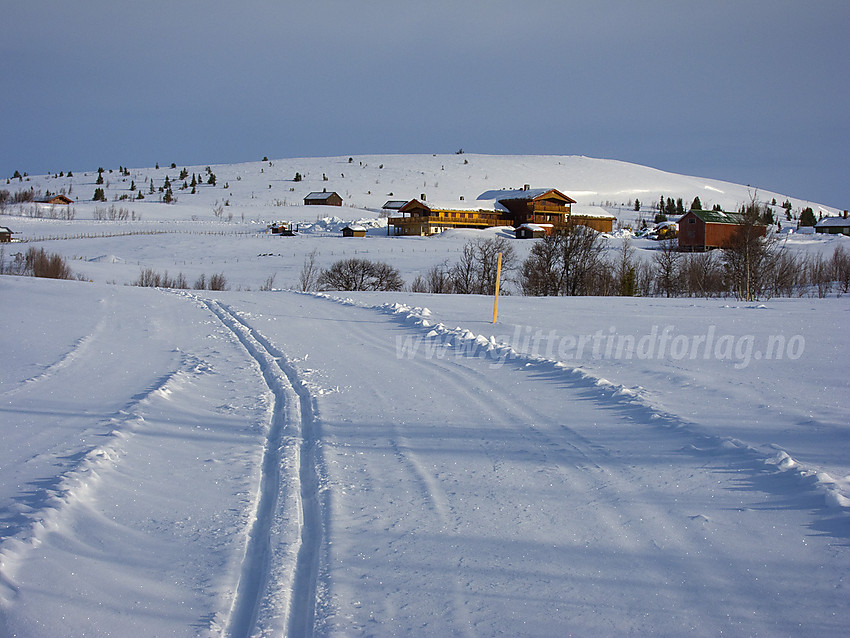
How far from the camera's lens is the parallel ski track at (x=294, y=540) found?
342 centimetres

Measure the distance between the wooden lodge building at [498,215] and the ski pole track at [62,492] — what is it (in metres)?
76.0

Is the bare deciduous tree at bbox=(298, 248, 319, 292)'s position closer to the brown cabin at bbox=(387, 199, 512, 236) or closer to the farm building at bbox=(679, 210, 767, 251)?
the brown cabin at bbox=(387, 199, 512, 236)

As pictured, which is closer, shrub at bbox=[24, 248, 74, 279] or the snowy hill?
shrub at bbox=[24, 248, 74, 279]

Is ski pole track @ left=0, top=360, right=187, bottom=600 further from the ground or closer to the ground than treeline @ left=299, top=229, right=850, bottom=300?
closer to the ground

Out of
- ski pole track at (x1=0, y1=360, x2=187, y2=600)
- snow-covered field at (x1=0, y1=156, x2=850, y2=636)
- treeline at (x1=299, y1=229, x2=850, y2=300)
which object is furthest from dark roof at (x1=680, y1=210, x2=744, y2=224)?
ski pole track at (x1=0, y1=360, x2=187, y2=600)

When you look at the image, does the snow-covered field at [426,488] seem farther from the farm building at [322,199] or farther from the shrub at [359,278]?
the farm building at [322,199]

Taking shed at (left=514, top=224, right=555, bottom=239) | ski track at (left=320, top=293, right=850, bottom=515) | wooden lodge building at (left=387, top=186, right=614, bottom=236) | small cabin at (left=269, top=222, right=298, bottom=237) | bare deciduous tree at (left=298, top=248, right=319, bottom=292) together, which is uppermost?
wooden lodge building at (left=387, top=186, right=614, bottom=236)

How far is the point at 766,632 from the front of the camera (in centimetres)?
320

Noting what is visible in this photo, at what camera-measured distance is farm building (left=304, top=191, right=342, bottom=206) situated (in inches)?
4363

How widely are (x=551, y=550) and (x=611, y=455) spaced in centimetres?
190

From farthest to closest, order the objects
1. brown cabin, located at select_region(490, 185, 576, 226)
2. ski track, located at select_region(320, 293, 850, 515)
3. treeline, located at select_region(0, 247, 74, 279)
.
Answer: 1. brown cabin, located at select_region(490, 185, 576, 226)
2. treeline, located at select_region(0, 247, 74, 279)
3. ski track, located at select_region(320, 293, 850, 515)

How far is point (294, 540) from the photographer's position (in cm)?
419

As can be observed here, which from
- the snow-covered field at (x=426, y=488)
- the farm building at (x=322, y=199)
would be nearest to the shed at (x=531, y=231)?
the farm building at (x=322, y=199)

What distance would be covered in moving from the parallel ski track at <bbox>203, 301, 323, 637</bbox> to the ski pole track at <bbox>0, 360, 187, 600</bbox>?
4.40ft
